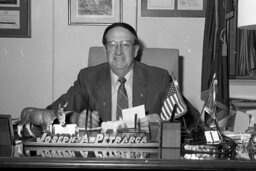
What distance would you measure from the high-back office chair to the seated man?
130mm

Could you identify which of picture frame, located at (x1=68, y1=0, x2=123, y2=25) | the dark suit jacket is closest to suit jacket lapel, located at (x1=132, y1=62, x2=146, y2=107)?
the dark suit jacket

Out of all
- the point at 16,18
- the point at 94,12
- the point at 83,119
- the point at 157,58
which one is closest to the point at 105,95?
the point at 157,58

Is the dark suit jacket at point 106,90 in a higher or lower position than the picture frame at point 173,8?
lower

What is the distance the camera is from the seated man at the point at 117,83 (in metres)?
2.71

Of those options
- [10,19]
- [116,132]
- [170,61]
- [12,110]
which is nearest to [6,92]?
[12,110]

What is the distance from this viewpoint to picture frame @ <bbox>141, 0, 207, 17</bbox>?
12.7 ft

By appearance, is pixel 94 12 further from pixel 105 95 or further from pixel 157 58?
pixel 105 95

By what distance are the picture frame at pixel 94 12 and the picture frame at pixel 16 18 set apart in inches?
16.1

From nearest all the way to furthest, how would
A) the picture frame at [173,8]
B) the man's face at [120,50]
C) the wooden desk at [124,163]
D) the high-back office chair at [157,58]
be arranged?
the wooden desk at [124,163] → the man's face at [120,50] → the high-back office chair at [157,58] → the picture frame at [173,8]

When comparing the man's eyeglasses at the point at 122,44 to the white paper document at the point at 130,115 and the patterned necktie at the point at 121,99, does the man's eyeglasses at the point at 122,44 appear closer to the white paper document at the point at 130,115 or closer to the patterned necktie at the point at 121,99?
the patterned necktie at the point at 121,99

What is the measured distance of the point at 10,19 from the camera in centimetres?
391

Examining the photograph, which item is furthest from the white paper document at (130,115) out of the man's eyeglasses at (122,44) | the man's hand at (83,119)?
the man's eyeglasses at (122,44)

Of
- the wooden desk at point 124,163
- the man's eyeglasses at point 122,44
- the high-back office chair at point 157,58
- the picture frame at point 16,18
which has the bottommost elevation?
the wooden desk at point 124,163

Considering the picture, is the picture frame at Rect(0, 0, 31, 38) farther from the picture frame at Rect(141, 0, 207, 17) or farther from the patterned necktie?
the patterned necktie
